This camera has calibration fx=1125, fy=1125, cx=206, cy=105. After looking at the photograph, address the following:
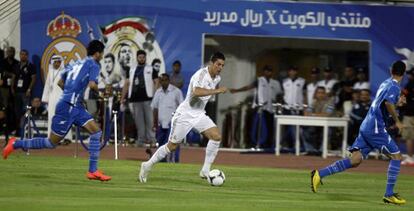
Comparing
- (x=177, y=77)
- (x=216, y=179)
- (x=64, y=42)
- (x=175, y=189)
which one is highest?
(x=64, y=42)

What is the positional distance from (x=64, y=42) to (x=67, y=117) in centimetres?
1305

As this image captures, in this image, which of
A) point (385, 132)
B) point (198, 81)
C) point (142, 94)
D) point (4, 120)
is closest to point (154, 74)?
point (142, 94)

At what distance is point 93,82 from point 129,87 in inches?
489

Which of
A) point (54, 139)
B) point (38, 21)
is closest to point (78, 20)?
point (38, 21)

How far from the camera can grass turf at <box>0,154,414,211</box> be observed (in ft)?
50.9

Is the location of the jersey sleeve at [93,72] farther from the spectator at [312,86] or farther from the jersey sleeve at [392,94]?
the spectator at [312,86]

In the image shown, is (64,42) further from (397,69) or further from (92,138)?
(397,69)

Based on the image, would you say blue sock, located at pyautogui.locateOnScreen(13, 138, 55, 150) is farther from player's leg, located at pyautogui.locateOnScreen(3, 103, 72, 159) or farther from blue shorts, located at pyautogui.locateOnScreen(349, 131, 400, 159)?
blue shorts, located at pyautogui.locateOnScreen(349, 131, 400, 159)

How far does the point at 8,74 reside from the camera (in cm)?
3088

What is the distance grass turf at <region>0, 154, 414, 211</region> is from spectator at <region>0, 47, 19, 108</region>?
7583mm

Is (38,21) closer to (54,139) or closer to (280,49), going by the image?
(280,49)

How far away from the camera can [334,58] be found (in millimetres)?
32875

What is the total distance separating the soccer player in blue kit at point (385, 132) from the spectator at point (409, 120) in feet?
34.4

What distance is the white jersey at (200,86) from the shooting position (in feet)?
62.6
